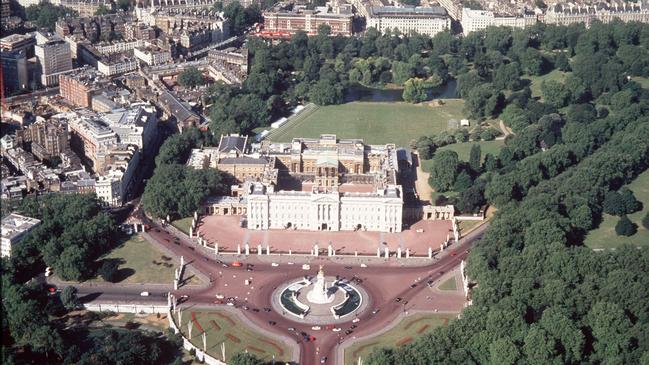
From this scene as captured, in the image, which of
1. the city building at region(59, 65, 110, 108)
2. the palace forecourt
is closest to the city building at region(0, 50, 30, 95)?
the city building at region(59, 65, 110, 108)

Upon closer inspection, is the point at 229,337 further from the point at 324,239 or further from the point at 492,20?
the point at 492,20

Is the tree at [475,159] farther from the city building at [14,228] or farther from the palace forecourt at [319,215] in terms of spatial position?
the city building at [14,228]

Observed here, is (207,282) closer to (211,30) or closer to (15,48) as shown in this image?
(15,48)

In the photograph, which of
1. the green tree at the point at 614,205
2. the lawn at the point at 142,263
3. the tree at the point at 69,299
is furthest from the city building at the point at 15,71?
the green tree at the point at 614,205

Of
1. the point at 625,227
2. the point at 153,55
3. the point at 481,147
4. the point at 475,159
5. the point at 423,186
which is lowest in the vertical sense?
the point at 625,227

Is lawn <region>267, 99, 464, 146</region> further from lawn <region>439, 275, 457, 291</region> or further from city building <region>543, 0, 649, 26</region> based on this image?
city building <region>543, 0, 649, 26</region>

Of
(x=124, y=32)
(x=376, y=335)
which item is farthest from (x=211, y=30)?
(x=376, y=335)

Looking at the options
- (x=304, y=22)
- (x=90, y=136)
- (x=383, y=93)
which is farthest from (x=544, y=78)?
(x=90, y=136)
